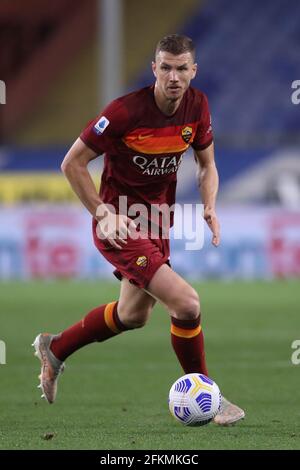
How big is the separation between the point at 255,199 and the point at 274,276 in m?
4.66

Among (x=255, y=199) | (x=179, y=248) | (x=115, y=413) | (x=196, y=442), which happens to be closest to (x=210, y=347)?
(x=115, y=413)

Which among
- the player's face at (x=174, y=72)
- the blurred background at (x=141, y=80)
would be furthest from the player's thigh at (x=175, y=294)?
the blurred background at (x=141, y=80)

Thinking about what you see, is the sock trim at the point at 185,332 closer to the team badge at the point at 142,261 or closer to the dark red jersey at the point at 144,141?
the team badge at the point at 142,261

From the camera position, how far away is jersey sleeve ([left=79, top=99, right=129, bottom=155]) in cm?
632

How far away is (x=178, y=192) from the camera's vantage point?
21766 millimetres

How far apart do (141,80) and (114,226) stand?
63.5ft

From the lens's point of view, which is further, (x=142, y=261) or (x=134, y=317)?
(x=134, y=317)

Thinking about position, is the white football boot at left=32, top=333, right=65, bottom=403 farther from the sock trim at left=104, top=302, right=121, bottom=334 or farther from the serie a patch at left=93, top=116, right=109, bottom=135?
the serie a patch at left=93, top=116, right=109, bottom=135

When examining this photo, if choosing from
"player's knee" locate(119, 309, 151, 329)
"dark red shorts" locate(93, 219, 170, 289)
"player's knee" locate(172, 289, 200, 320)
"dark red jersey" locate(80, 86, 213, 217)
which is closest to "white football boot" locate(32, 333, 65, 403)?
"player's knee" locate(119, 309, 151, 329)

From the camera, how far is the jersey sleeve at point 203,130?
664cm

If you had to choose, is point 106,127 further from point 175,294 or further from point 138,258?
point 175,294

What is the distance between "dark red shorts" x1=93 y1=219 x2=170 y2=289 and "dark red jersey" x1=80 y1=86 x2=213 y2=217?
286mm

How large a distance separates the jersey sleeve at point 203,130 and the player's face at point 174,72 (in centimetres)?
36

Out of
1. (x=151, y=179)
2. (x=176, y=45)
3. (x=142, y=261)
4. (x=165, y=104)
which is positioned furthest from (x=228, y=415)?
(x=176, y=45)
